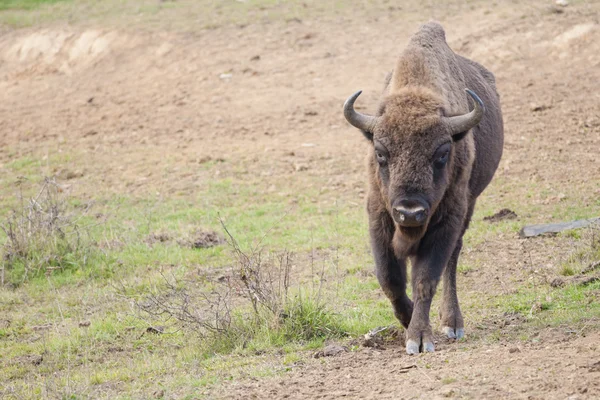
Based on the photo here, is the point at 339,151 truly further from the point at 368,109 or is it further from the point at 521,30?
the point at 521,30

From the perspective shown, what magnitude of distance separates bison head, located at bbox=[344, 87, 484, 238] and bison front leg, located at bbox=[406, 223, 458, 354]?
261mm

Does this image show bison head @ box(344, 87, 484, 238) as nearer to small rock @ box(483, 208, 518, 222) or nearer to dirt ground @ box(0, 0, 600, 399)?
dirt ground @ box(0, 0, 600, 399)

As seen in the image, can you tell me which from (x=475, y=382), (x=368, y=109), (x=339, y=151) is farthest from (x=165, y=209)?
(x=475, y=382)

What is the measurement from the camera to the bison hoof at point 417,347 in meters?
6.62

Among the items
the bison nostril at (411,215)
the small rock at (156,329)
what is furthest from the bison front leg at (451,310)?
the small rock at (156,329)

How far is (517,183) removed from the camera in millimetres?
12094

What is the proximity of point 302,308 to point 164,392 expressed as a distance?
1600 millimetres

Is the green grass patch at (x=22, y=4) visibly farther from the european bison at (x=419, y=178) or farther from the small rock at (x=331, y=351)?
the small rock at (x=331, y=351)

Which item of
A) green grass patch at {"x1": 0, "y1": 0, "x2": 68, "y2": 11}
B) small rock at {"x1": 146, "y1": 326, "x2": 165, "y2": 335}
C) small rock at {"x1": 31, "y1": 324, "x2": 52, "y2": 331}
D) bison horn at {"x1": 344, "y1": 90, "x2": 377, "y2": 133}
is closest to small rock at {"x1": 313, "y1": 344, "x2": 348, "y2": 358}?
bison horn at {"x1": 344, "y1": 90, "x2": 377, "y2": 133}

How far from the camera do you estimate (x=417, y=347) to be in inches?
262

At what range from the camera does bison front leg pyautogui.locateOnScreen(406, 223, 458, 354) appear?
669cm

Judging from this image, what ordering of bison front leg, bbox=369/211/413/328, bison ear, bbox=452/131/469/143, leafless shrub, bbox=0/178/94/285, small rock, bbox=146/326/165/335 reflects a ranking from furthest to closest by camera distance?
leafless shrub, bbox=0/178/94/285
small rock, bbox=146/326/165/335
bison front leg, bbox=369/211/413/328
bison ear, bbox=452/131/469/143

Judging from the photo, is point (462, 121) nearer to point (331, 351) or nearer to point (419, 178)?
point (419, 178)

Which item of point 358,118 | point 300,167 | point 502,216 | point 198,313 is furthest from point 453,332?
point 300,167
